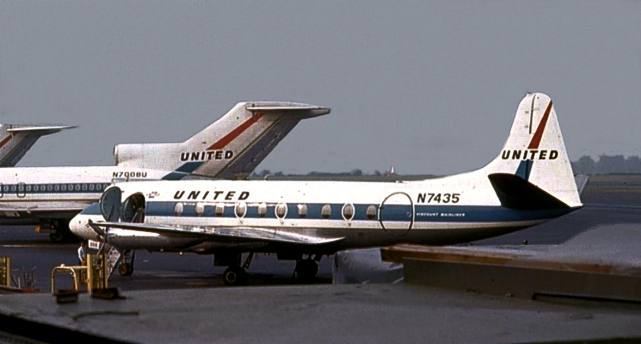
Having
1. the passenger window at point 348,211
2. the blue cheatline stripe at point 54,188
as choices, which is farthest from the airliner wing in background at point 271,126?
the passenger window at point 348,211

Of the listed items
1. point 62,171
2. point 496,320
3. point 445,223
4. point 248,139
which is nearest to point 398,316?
point 496,320

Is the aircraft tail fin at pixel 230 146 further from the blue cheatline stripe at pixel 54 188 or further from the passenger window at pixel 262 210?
the passenger window at pixel 262 210

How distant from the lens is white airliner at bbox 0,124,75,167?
55500 mm

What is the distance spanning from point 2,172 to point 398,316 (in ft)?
132

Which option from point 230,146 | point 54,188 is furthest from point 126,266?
point 54,188

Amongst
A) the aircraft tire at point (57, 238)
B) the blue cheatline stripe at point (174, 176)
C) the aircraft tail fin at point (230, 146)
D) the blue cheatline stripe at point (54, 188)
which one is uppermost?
the aircraft tail fin at point (230, 146)

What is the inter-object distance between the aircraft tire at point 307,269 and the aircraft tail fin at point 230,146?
13.5m

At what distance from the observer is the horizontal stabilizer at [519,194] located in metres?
23.4

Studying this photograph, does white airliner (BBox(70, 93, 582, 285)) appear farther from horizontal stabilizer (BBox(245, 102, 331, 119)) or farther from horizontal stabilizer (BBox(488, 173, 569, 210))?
horizontal stabilizer (BBox(245, 102, 331, 119))

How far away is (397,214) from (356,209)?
0.99 metres

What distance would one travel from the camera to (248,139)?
3994 cm

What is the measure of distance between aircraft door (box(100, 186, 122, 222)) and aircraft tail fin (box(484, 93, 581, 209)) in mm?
9263

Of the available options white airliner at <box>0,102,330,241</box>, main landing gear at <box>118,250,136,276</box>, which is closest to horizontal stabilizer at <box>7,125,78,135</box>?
white airliner at <box>0,102,330,241</box>

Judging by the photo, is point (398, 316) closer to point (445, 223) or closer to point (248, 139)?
point (445, 223)
